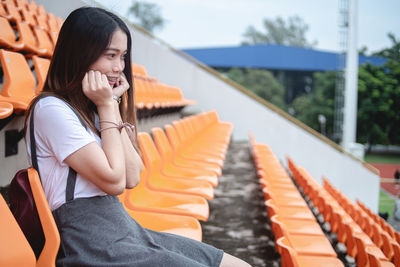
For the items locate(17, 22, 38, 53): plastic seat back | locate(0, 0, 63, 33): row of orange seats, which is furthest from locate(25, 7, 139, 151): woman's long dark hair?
locate(0, 0, 63, 33): row of orange seats

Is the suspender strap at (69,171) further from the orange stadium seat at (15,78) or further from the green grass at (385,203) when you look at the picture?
the green grass at (385,203)

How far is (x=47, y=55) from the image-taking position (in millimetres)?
2447

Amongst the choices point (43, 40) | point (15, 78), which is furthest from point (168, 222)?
point (43, 40)

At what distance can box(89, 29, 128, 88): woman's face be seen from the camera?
788 mm

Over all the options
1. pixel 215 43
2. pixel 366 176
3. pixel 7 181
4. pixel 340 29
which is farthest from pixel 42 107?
pixel 215 43

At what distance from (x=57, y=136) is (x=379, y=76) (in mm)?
8541

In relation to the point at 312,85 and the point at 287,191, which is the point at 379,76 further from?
the point at 312,85

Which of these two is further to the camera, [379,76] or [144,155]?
[379,76]

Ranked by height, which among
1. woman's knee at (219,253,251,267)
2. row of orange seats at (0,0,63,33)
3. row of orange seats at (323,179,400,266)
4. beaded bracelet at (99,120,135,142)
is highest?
row of orange seats at (0,0,63,33)

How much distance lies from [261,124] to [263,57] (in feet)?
41.3

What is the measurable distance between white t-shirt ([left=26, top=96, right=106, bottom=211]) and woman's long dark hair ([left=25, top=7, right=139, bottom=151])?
0.16 feet

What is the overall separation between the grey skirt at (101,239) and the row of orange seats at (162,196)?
3cm

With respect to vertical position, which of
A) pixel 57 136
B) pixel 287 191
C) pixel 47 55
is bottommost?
pixel 287 191

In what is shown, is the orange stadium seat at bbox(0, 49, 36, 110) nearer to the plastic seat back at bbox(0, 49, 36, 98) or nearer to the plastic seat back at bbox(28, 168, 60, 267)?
the plastic seat back at bbox(0, 49, 36, 98)
